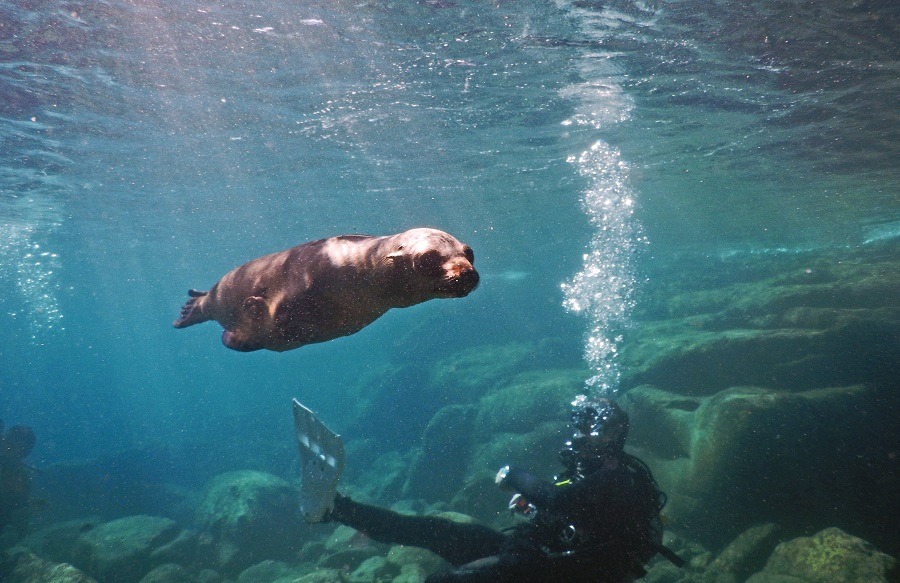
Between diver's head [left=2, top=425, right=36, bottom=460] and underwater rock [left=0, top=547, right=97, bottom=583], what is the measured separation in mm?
7470

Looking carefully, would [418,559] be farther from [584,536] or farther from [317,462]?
[584,536]

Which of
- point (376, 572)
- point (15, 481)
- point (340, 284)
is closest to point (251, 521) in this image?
point (376, 572)

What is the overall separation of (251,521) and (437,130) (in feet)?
50.3

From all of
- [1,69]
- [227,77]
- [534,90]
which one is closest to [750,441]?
[534,90]

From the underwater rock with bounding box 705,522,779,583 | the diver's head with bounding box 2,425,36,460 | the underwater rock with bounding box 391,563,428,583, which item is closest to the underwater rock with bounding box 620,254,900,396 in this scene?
the underwater rock with bounding box 705,522,779,583

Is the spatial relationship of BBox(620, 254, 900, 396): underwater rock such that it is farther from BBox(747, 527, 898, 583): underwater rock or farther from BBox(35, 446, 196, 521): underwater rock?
BBox(35, 446, 196, 521): underwater rock

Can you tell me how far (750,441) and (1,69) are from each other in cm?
1893

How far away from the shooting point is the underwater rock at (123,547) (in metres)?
12.6

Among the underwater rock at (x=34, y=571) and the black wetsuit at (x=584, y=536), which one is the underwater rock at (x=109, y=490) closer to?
the underwater rock at (x=34, y=571)

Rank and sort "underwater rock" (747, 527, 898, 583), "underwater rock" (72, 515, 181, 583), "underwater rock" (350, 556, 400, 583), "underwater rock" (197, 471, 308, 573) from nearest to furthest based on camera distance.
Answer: "underwater rock" (747, 527, 898, 583) → "underwater rock" (350, 556, 400, 583) → "underwater rock" (72, 515, 181, 583) → "underwater rock" (197, 471, 308, 573)

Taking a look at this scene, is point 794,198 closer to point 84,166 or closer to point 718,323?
point 718,323

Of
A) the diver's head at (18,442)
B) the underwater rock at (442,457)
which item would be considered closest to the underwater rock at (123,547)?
the diver's head at (18,442)

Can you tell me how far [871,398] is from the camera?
31.2 ft

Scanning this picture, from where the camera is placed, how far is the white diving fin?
6.58m
